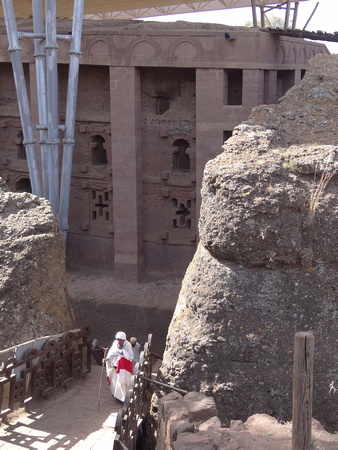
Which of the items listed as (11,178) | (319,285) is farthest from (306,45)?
(319,285)

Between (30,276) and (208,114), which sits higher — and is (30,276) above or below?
below

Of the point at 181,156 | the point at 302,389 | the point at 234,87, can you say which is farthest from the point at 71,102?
the point at 302,389

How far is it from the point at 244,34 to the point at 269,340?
6777 millimetres

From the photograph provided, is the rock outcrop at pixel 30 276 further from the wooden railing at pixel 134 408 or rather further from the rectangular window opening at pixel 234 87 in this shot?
the rectangular window opening at pixel 234 87

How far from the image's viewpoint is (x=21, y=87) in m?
10.7

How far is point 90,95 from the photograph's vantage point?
13.5 meters

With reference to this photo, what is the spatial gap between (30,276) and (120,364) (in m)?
1.61

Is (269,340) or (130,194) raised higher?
(130,194)

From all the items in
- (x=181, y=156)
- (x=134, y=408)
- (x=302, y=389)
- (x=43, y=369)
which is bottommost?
(x=134, y=408)

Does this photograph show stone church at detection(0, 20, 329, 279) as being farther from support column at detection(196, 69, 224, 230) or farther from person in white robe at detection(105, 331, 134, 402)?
person in white robe at detection(105, 331, 134, 402)

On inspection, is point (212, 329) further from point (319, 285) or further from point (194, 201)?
point (194, 201)

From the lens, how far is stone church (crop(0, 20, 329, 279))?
38.1 ft

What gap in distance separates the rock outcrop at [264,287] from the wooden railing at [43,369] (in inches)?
75.4

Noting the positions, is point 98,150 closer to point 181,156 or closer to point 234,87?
point 181,156
